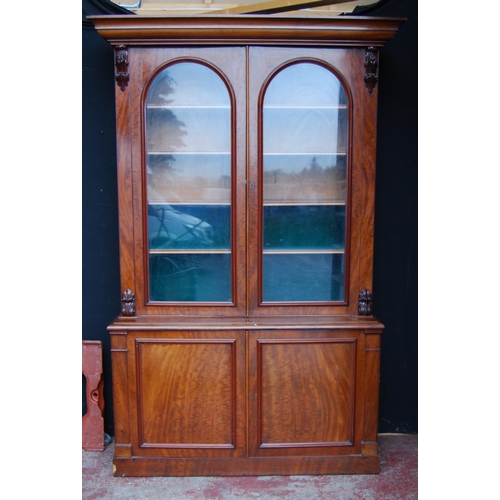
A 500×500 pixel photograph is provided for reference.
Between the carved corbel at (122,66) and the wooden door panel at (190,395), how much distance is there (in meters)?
1.37

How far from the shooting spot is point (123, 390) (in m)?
2.32

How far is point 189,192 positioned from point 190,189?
0.02 m

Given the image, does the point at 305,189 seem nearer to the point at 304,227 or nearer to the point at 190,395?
the point at 304,227

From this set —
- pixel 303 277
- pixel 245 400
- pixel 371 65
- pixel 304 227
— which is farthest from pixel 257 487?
pixel 371 65

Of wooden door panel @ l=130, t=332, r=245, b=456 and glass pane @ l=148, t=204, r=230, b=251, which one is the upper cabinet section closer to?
glass pane @ l=148, t=204, r=230, b=251

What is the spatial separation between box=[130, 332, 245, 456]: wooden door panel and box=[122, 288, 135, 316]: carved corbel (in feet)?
0.56

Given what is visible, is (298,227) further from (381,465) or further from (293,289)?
(381,465)

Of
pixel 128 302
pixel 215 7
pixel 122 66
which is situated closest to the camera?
pixel 122 66

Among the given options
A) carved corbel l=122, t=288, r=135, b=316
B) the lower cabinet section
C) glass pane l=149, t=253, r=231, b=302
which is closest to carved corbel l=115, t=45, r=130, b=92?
glass pane l=149, t=253, r=231, b=302

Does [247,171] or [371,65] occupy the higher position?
[371,65]

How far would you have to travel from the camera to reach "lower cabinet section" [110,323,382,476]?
2305 millimetres

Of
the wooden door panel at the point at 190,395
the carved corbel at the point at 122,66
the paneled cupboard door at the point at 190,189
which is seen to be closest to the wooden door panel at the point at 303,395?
the wooden door panel at the point at 190,395

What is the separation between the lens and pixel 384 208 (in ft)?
9.02

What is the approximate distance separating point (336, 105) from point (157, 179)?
3.49ft
